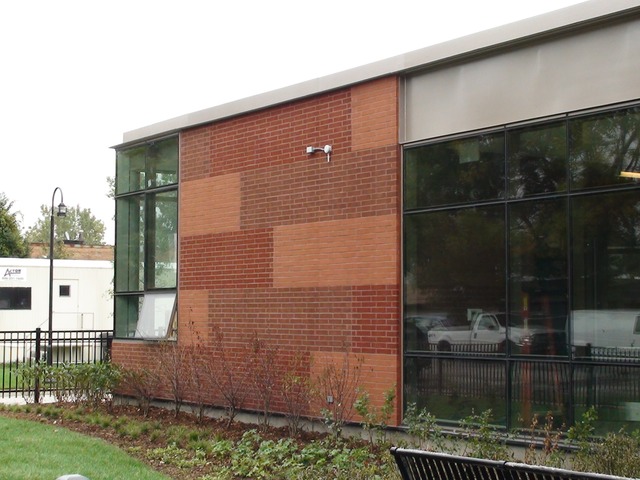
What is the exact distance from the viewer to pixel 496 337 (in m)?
10.9

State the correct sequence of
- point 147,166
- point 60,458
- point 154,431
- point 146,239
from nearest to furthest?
point 60,458 → point 154,431 → point 146,239 → point 147,166

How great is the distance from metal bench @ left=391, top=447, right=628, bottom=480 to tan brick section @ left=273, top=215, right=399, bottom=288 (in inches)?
249

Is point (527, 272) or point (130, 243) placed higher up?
point (130, 243)

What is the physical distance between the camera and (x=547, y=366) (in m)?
10.3

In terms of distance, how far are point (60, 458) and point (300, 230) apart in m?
4.79

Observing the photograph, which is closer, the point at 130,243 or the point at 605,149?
the point at 605,149

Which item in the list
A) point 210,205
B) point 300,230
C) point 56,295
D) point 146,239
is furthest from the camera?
point 56,295

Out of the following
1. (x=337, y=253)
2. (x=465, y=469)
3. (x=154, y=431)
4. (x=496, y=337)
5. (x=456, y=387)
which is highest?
(x=337, y=253)

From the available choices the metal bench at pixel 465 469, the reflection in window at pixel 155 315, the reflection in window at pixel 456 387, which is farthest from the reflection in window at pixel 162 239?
the metal bench at pixel 465 469

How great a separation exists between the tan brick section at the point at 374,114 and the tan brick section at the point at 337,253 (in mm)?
1099

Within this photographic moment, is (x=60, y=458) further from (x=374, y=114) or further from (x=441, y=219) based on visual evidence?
(x=374, y=114)

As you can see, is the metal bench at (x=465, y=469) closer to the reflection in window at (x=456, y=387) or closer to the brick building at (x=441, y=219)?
the brick building at (x=441, y=219)

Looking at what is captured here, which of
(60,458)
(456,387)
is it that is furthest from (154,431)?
(456,387)

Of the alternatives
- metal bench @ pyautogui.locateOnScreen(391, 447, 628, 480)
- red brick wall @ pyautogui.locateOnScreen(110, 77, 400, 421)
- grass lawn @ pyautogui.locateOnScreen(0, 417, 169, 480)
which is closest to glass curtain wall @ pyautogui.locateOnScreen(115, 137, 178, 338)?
red brick wall @ pyautogui.locateOnScreen(110, 77, 400, 421)
